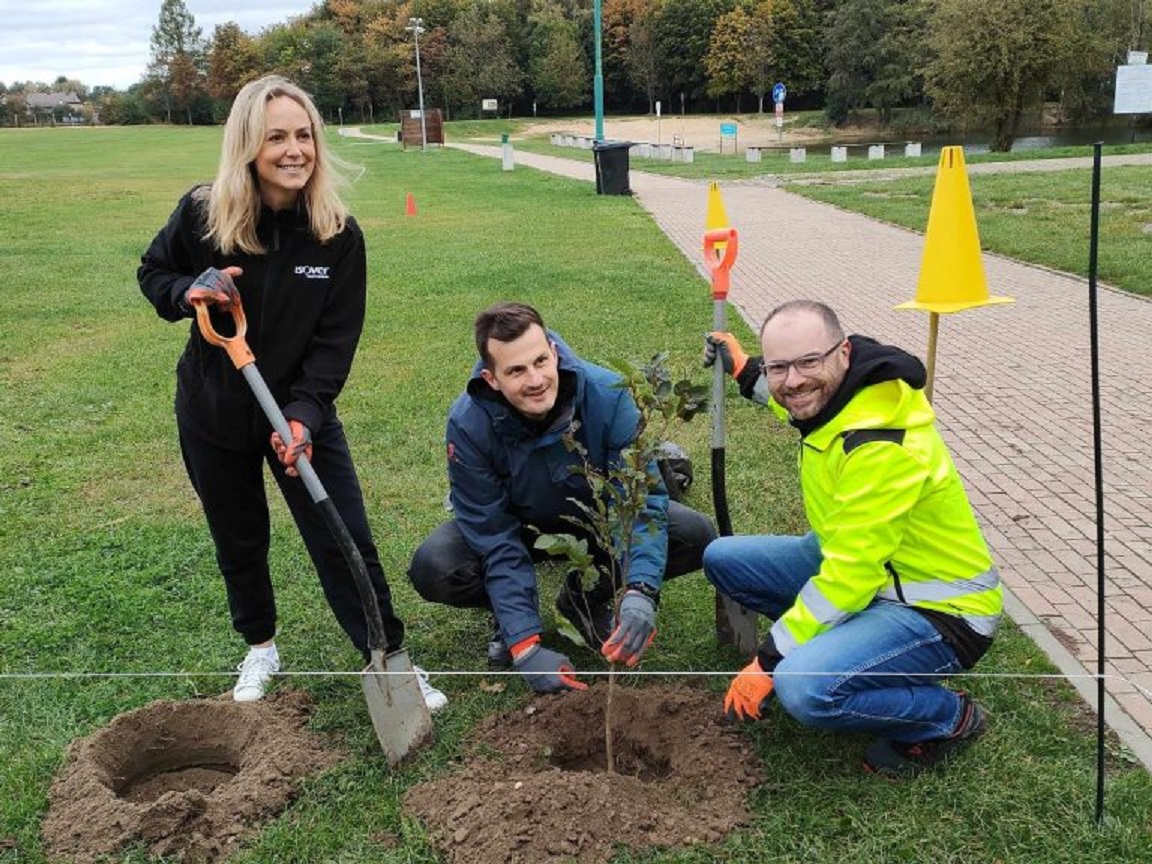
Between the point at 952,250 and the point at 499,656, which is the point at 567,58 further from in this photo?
the point at 499,656

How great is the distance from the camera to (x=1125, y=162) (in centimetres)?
2059

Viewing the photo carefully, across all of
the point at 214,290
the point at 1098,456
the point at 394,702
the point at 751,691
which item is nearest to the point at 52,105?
the point at 214,290

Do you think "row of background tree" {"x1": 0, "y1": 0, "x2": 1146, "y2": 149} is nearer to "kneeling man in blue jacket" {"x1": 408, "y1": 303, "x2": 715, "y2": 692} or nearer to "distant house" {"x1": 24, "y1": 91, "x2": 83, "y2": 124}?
"distant house" {"x1": 24, "y1": 91, "x2": 83, "y2": 124}

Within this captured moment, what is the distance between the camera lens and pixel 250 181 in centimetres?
280

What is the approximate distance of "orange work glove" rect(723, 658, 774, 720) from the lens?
2.70 meters

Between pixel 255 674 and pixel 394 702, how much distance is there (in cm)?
72

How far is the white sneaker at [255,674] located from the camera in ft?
11.0

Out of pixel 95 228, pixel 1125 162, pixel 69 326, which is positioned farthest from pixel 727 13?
pixel 69 326

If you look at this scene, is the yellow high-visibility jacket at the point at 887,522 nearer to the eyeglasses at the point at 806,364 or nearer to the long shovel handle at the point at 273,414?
the eyeglasses at the point at 806,364

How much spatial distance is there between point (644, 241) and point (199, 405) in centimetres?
1131

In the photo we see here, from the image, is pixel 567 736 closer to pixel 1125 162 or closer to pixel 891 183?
pixel 891 183

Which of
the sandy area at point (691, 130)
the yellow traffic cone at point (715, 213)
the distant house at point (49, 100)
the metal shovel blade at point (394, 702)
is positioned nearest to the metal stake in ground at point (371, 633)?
the metal shovel blade at point (394, 702)

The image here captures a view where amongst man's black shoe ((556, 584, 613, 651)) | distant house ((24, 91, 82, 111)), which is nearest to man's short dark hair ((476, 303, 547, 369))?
man's black shoe ((556, 584, 613, 651))

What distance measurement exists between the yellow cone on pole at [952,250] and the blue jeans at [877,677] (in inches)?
52.7
